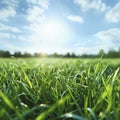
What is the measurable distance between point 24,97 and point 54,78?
436mm

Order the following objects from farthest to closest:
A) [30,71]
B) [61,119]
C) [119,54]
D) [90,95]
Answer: [119,54] → [30,71] → [90,95] → [61,119]

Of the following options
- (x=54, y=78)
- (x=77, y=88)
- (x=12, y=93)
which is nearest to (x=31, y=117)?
Answer: (x=12, y=93)

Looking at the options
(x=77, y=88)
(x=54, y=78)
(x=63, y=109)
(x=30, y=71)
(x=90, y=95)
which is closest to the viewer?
(x=63, y=109)

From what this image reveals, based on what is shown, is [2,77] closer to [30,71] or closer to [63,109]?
[30,71]

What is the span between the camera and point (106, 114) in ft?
3.37

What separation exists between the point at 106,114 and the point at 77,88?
0.62 metres

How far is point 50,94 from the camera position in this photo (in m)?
1.47

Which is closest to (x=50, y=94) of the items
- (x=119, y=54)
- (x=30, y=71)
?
(x=30, y=71)

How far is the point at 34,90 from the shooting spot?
1513 millimetres

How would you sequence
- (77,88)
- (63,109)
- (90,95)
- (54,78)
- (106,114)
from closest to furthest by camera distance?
(106,114), (63,109), (90,95), (77,88), (54,78)

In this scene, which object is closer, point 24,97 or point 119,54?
point 24,97

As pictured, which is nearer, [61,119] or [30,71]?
[61,119]

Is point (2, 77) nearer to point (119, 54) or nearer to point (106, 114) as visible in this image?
point (106, 114)

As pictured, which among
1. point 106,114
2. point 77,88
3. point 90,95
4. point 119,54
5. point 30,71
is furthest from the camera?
point 119,54
